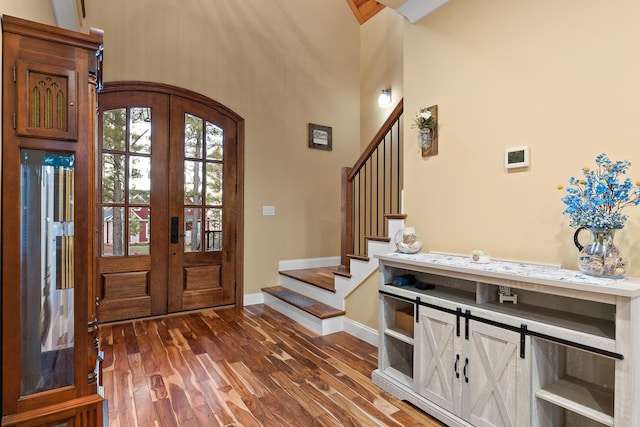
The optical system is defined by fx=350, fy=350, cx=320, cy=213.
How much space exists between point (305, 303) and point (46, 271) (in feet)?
9.08

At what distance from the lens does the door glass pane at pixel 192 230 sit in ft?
14.1

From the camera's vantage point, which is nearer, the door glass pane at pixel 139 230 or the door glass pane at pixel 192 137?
the door glass pane at pixel 139 230


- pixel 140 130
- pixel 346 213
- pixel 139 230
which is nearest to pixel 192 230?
pixel 139 230

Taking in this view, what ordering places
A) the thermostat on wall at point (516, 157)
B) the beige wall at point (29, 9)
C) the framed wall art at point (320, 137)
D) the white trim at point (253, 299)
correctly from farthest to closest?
the framed wall art at point (320, 137) < the white trim at point (253, 299) < the thermostat on wall at point (516, 157) < the beige wall at point (29, 9)

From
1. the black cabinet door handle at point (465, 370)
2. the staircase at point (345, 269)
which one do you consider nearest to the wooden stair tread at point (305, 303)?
the staircase at point (345, 269)

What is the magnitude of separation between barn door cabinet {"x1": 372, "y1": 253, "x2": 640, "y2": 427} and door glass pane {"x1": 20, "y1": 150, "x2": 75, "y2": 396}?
74.2 inches

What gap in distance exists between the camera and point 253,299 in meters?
4.66

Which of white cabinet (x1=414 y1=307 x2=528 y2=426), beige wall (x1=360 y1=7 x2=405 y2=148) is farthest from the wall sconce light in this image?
white cabinet (x1=414 y1=307 x2=528 y2=426)

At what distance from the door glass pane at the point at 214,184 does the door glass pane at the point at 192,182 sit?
0.10m

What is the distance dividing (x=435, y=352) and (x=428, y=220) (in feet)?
3.40

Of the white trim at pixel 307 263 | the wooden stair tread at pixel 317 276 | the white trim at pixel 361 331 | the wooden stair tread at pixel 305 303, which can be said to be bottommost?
the white trim at pixel 361 331

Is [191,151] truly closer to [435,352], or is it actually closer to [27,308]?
[27,308]

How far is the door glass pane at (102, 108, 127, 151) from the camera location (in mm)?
3889

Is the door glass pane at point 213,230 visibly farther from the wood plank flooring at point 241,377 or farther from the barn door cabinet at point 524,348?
the barn door cabinet at point 524,348
